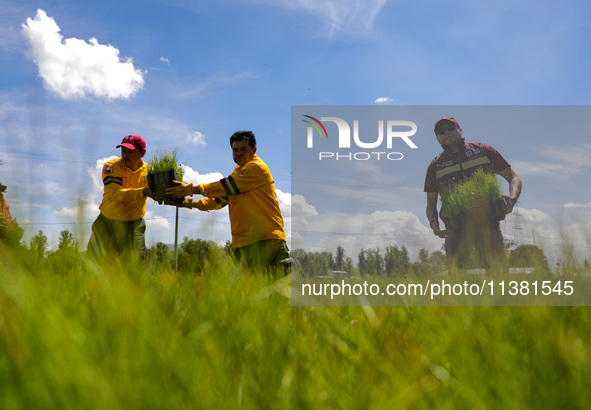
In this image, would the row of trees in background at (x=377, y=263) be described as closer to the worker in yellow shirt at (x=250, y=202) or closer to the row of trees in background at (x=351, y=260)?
the row of trees in background at (x=351, y=260)

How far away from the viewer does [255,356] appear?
53.0 inches

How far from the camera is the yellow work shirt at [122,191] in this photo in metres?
5.81

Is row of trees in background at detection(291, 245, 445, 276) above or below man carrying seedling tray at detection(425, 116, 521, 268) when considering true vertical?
below

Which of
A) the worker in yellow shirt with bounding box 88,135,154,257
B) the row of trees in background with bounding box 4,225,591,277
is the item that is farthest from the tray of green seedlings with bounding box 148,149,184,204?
the row of trees in background with bounding box 4,225,591,277

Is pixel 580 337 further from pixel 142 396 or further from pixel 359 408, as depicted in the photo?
pixel 142 396

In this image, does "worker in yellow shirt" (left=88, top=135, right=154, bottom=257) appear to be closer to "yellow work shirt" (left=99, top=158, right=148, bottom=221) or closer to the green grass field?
"yellow work shirt" (left=99, top=158, right=148, bottom=221)

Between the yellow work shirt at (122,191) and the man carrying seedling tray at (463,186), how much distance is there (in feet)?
11.4

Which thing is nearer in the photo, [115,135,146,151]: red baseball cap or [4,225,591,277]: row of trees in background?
[4,225,591,277]: row of trees in background

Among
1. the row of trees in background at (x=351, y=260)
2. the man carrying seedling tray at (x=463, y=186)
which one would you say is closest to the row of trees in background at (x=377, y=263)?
the row of trees in background at (x=351, y=260)

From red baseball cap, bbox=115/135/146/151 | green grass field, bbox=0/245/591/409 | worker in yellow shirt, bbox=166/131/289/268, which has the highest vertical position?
red baseball cap, bbox=115/135/146/151

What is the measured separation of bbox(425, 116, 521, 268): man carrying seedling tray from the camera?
425cm

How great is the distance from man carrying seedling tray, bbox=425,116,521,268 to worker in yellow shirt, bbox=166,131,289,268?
1747 mm

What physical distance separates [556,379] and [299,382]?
2.09ft

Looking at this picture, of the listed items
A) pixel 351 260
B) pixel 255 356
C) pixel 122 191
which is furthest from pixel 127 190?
pixel 255 356
